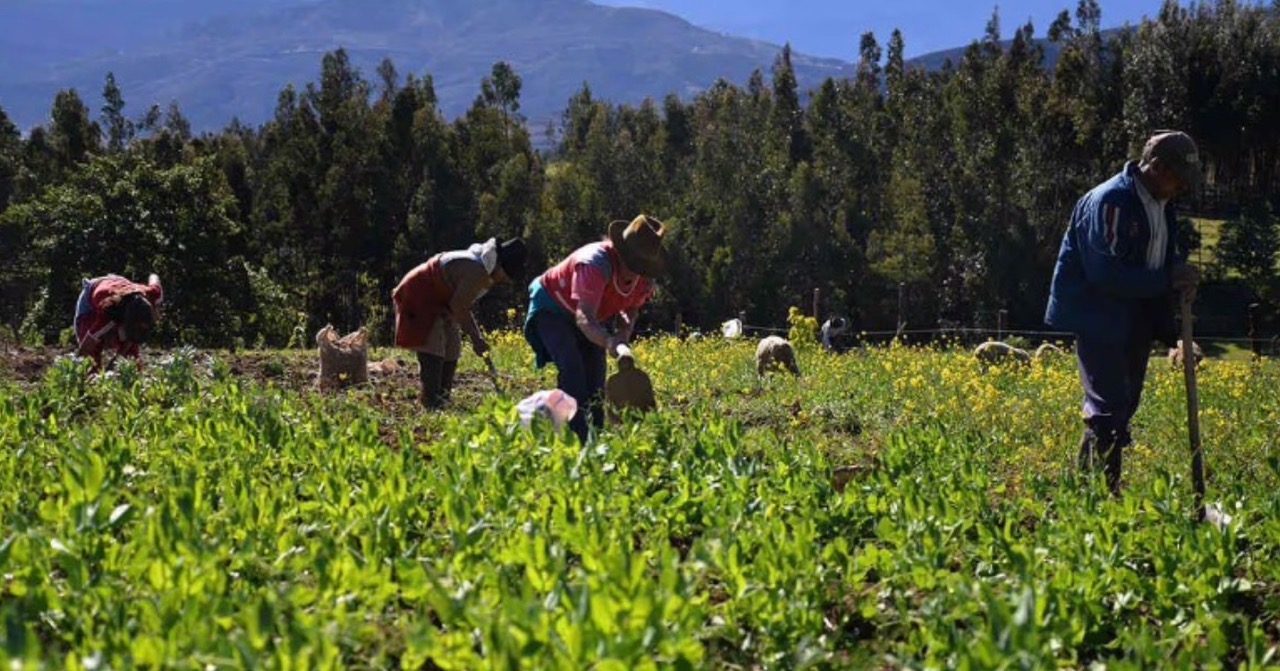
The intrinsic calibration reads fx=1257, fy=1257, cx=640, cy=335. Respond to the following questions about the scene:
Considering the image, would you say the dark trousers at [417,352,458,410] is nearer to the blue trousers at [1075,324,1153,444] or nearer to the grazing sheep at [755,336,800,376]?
the blue trousers at [1075,324,1153,444]

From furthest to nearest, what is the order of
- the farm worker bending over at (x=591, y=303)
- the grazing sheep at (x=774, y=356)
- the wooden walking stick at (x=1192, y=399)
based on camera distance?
the grazing sheep at (x=774, y=356), the farm worker bending over at (x=591, y=303), the wooden walking stick at (x=1192, y=399)

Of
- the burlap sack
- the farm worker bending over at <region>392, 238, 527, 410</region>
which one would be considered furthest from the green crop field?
the burlap sack

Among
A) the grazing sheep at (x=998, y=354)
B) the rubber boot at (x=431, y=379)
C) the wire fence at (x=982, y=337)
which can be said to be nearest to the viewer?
the rubber boot at (x=431, y=379)

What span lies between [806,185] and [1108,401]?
31169mm

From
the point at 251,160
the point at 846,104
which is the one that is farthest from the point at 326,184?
the point at 846,104

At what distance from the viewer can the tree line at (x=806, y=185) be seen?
33875 millimetres

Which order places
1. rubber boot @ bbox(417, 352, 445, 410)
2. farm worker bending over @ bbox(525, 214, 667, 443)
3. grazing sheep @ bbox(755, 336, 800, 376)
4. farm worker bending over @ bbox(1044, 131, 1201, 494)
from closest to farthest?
farm worker bending over @ bbox(1044, 131, 1201, 494) → farm worker bending over @ bbox(525, 214, 667, 443) → rubber boot @ bbox(417, 352, 445, 410) → grazing sheep @ bbox(755, 336, 800, 376)

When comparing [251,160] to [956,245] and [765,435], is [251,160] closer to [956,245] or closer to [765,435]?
[956,245]

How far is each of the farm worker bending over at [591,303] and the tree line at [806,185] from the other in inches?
858

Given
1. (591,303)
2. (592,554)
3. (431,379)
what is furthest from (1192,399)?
(431,379)

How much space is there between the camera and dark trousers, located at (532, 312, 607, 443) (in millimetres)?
6520

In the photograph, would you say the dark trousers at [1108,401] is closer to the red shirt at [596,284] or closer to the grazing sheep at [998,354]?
the red shirt at [596,284]

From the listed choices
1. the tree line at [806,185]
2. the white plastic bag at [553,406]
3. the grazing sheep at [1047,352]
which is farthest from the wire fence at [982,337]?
the white plastic bag at [553,406]

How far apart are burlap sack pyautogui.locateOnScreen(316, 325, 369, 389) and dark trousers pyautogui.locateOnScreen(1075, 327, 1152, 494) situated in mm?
6016
